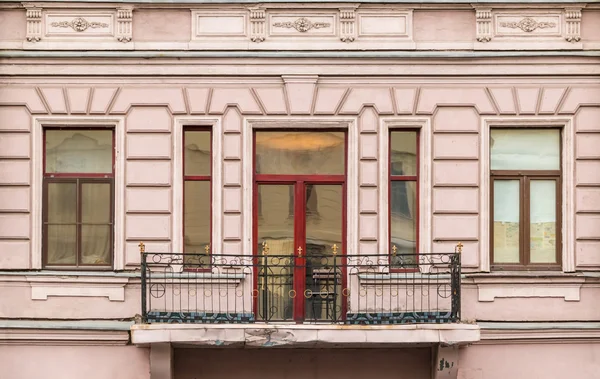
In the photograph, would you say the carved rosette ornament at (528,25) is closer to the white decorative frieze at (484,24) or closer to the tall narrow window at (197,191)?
the white decorative frieze at (484,24)

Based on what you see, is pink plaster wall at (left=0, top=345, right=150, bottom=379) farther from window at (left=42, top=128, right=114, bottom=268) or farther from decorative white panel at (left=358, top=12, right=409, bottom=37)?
decorative white panel at (left=358, top=12, right=409, bottom=37)

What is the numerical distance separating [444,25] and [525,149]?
2181mm

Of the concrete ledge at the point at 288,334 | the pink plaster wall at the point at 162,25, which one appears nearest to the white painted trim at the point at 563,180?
the concrete ledge at the point at 288,334

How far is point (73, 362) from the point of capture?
1490cm

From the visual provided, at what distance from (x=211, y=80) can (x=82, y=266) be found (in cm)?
331

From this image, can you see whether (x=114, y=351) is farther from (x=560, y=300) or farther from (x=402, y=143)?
(x=560, y=300)

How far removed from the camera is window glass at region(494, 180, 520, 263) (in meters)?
15.3

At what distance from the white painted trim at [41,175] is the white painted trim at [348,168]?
5.80 ft

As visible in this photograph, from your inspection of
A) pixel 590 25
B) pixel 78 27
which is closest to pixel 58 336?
pixel 78 27

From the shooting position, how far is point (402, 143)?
15.3 m

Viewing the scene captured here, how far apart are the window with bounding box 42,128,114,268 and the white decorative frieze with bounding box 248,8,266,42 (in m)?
2.52

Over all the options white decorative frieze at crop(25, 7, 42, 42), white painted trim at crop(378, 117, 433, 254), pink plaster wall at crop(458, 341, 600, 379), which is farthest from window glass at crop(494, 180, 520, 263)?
white decorative frieze at crop(25, 7, 42, 42)

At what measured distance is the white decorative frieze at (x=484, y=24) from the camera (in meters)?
15.1

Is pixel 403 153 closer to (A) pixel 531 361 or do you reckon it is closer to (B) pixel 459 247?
(B) pixel 459 247
